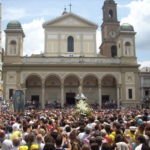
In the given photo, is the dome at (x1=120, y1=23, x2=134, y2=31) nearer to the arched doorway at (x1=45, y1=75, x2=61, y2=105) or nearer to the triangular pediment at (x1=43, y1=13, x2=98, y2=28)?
the triangular pediment at (x1=43, y1=13, x2=98, y2=28)

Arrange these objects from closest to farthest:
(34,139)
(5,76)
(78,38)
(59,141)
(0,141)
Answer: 1. (59,141)
2. (34,139)
3. (0,141)
4. (5,76)
5. (78,38)

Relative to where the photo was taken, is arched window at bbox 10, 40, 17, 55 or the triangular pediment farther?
the triangular pediment

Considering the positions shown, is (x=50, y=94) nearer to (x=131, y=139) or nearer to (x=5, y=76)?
(x=5, y=76)

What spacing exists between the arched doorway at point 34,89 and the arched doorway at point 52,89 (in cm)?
114

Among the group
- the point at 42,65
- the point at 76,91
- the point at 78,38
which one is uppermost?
the point at 78,38

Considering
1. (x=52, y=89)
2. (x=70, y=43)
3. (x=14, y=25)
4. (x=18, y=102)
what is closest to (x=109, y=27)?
(x=70, y=43)

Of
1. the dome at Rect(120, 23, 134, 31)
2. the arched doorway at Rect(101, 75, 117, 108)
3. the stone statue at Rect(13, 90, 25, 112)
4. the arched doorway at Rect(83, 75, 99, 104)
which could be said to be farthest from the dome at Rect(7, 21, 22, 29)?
the stone statue at Rect(13, 90, 25, 112)

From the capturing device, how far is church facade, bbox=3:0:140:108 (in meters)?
46.3

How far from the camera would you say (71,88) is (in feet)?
160

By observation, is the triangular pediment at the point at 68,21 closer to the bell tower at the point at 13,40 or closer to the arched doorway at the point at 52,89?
the bell tower at the point at 13,40

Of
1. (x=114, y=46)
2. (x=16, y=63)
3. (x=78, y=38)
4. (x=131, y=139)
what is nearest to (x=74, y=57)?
(x=78, y=38)

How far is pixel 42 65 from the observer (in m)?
46.3

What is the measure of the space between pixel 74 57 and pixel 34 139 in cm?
3997

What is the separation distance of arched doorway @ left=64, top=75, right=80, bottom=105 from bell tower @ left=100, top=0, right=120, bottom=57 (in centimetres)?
1479
